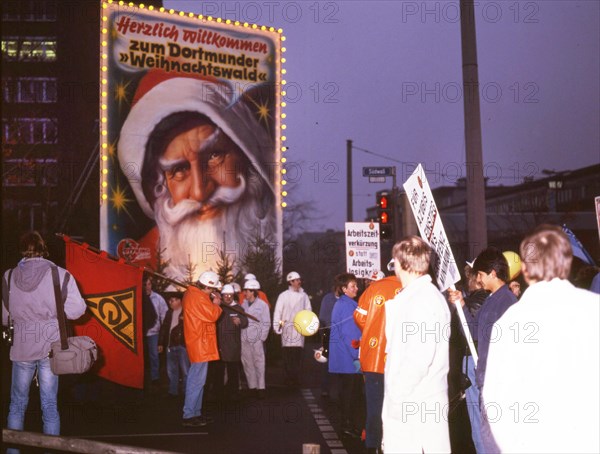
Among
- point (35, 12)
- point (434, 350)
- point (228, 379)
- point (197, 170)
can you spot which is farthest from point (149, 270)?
point (35, 12)

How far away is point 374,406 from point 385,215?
1251cm

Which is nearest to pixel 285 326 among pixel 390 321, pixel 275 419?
pixel 275 419

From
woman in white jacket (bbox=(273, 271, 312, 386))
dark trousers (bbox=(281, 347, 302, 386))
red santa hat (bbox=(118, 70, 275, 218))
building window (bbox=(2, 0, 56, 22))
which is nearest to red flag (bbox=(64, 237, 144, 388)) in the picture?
woman in white jacket (bbox=(273, 271, 312, 386))

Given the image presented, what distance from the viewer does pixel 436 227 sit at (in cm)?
768

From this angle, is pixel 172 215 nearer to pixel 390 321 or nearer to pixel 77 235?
pixel 77 235

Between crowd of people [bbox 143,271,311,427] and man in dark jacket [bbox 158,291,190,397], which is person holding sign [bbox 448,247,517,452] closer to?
crowd of people [bbox 143,271,311,427]

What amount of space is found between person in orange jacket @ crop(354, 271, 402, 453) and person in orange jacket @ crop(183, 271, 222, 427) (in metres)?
3.44

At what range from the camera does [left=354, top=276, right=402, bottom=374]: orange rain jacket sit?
8.56 meters

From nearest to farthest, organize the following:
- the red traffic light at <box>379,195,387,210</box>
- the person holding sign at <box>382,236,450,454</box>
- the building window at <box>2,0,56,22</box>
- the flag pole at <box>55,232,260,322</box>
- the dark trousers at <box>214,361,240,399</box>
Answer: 1. the person holding sign at <box>382,236,450,454</box>
2. the flag pole at <box>55,232,260,322</box>
3. the dark trousers at <box>214,361,240,399</box>
4. the red traffic light at <box>379,195,387,210</box>
5. the building window at <box>2,0,56,22</box>

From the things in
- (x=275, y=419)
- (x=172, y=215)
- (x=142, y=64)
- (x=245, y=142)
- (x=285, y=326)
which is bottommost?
(x=275, y=419)

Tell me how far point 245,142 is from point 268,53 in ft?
10.7

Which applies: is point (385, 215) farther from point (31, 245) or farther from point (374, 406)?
point (31, 245)

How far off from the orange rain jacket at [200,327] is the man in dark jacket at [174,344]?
10.5 feet

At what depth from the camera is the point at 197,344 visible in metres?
11.8
